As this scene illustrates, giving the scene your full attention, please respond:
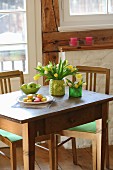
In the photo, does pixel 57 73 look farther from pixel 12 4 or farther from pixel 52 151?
pixel 12 4

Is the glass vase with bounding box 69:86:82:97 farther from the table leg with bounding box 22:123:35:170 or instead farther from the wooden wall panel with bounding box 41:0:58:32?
the wooden wall panel with bounding box 41:0:58:32

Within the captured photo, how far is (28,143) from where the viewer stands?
248 centimetres

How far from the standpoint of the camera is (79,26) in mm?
3986

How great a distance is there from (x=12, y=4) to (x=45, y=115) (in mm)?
1684

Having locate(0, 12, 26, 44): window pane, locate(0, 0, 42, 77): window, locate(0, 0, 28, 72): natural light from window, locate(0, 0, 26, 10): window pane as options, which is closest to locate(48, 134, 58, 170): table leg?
locate(0, 0, 42, 77): window

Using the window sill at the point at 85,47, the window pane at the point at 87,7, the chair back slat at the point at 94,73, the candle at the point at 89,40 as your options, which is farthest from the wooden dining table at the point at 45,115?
the window pane at the point at 87,7

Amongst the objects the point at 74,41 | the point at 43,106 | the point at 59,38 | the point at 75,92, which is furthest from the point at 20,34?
the point at 43,106

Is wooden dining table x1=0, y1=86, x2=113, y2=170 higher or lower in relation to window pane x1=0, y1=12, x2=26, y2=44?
lower

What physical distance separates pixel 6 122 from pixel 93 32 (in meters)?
1.76

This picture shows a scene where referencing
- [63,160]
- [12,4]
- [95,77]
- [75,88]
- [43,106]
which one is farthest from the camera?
[12,4]

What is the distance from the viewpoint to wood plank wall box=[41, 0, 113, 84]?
390 centimetres

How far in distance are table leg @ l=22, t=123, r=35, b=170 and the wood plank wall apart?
5.20 feet

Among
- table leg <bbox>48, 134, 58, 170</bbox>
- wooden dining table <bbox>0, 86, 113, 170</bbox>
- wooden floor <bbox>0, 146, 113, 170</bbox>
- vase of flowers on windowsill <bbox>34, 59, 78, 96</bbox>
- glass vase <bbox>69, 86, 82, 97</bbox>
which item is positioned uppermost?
vase of flowers on windowsill <bbox>34, 59, 78, 96</bbox>

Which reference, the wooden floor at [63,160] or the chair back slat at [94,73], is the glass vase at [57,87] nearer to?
the chair back slat at [94,73]
